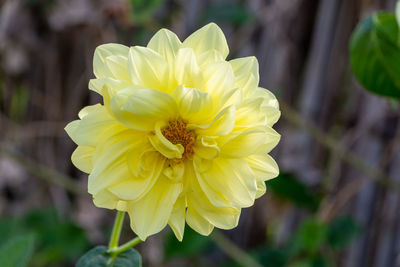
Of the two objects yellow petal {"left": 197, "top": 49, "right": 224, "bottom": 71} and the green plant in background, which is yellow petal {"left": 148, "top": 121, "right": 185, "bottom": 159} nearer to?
yellow petal {"left": 197, "top": 49, "right": 224, "bottom": 71}

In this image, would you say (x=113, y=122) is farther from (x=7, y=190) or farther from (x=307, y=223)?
(x=7, y=190)

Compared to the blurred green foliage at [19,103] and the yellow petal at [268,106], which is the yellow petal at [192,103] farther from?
the blurred green foliage at [19,103]

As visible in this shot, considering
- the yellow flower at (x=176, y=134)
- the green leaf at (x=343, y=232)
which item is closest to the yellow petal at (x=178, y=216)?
the yellow flower at (x=176, y=134)

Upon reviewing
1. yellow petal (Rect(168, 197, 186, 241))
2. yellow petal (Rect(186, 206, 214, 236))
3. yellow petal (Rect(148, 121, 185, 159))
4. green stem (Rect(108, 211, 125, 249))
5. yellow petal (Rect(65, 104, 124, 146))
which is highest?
yellow petal (Rect(65, 104, 124, 146))

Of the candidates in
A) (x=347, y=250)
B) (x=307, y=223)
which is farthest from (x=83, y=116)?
(x=347, y=250)

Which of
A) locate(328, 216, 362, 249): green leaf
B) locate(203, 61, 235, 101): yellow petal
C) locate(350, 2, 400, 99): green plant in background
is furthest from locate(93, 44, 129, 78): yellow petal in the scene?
locate(328, 216, 362, 249): green leaf

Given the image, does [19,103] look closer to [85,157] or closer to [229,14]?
[229,14]

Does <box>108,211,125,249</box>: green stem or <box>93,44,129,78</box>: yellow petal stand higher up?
<box>93,44,129,78</box>: yellow petal

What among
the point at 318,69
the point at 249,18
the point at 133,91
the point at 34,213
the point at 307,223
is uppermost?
the point at 133,91
